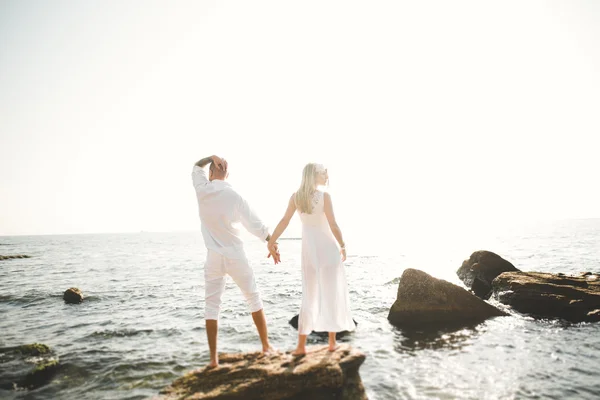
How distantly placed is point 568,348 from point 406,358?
4.11 m

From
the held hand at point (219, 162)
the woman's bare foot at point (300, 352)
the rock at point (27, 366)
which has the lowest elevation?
the rock at point (27, 366)

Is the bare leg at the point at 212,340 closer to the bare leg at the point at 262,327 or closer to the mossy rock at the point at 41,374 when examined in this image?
the bare leg at the point at 262,327

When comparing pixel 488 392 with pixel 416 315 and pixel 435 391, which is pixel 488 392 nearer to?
pixel 435 391

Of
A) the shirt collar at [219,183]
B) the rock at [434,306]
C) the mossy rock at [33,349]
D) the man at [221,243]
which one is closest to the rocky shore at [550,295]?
the rock at [434,306]

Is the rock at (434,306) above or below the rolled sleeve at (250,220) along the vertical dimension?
below

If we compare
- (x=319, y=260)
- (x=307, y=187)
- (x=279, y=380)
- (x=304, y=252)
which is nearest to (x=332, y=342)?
(x=279, y=380)

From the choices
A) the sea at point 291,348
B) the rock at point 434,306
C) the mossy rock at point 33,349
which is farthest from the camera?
the rock at point 434,306

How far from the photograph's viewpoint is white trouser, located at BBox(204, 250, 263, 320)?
5520mm

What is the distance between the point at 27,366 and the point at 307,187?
7.98m

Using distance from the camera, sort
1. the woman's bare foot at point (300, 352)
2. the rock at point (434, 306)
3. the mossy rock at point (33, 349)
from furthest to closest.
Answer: the rock at point (434, 306) → the mossy rock at point (33, 349) → the woman's bare foot at point (300, 352)

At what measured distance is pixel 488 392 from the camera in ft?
18.6

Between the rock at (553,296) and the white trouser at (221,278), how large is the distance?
33.8 ft

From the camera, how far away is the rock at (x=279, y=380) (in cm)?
462

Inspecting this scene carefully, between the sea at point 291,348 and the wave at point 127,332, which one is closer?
the sea at point 291,348
